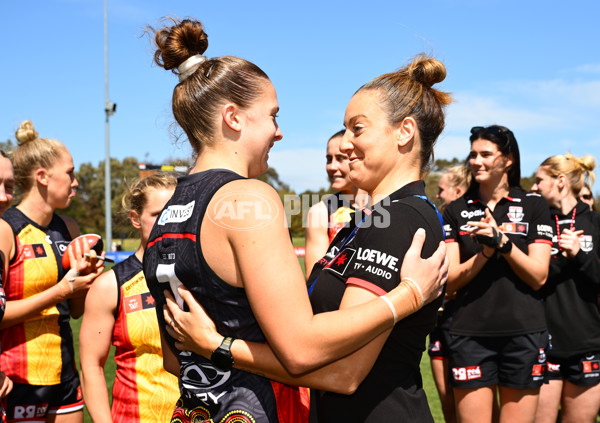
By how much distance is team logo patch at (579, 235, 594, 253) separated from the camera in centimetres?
493

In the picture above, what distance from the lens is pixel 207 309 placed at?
1.76m

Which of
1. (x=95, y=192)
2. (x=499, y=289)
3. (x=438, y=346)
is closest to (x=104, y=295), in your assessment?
(x=499, y=289)

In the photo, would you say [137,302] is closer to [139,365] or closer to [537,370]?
[139,365]

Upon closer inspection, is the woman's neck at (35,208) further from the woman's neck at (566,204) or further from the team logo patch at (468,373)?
the woman's neck at (566,204)

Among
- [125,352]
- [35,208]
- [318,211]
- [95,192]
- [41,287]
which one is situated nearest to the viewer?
[125,352]

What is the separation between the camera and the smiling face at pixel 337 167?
16.5ft

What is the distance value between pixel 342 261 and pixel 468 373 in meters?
2.72

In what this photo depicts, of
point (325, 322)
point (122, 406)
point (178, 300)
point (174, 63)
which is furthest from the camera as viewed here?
point (122, 406)

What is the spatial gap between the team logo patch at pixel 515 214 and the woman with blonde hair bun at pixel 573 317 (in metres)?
0.71

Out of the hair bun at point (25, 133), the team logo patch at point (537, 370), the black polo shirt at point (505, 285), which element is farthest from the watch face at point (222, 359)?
the hair bun at point (25, 133)

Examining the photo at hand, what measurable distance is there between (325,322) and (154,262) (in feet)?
2.15

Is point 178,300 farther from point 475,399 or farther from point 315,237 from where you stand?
point 475,399

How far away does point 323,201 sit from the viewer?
468 centimetres

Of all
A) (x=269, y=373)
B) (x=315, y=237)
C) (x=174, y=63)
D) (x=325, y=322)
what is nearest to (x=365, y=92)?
(x=174, y=63)
